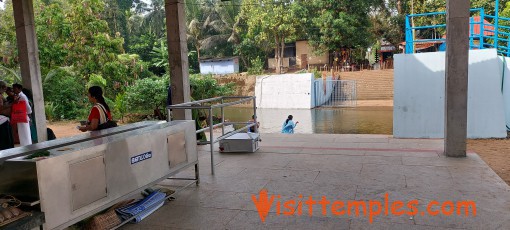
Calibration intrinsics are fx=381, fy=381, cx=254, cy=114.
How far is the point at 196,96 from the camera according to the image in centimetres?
1845

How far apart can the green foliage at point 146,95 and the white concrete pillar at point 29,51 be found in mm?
7599

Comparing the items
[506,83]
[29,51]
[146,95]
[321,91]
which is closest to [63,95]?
[146,95]

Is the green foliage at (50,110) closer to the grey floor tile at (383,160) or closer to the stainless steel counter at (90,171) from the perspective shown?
the stainless steel counter at (90,171)

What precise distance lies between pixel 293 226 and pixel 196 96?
1519 centimetres

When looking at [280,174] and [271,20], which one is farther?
[271,20]

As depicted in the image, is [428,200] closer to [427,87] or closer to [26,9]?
[427,87]

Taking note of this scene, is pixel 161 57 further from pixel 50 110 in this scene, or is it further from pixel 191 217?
pixel 191 217

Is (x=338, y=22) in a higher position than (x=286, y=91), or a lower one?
higher

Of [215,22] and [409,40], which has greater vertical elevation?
[215,22]

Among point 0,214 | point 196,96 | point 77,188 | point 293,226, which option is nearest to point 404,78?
point 293,226

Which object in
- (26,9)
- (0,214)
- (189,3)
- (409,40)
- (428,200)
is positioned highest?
(189,3)

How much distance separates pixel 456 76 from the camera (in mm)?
6215

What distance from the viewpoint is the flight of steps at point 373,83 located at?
91.2ft

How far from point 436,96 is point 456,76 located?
2.82 m
